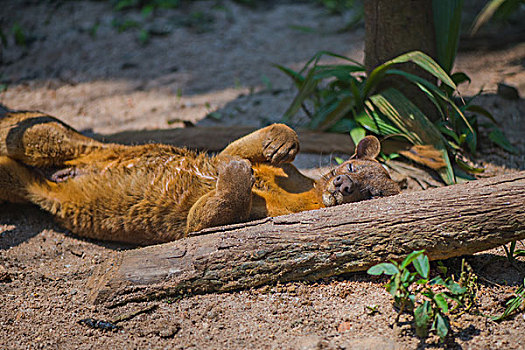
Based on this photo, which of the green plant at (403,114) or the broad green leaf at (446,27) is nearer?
the green plant at (403,114)

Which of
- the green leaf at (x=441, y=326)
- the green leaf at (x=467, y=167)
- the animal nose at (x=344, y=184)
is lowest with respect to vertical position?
the green leaf at (x=467, y=167)

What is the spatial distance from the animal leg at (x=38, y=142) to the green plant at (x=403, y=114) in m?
1.88

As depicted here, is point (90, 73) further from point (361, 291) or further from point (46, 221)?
point (361, 291)

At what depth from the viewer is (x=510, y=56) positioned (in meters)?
6.00

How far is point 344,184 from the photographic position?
3.00 m

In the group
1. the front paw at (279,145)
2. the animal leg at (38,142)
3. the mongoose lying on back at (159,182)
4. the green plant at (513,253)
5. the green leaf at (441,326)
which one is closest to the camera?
the green leaf at (441,326)

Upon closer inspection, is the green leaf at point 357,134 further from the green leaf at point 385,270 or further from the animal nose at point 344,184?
the green leaf at point 385,270

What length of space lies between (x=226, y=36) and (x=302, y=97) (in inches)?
140

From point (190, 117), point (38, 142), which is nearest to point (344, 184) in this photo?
point (38, 142)

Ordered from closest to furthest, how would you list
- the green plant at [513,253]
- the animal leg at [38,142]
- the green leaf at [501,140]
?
A: the green plant at [513,253], the animal leg at [38,142], the green leaf at [501,140]

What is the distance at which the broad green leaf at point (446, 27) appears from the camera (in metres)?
3.89

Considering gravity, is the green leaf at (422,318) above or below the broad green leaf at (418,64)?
below

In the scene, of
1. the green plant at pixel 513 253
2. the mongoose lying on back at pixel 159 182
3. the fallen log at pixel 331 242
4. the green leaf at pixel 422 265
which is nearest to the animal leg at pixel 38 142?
the mongoose lying on back at pixel 159 182

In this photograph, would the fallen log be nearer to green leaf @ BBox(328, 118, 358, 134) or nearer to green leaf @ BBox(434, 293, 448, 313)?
green leaf @ BBox(434, 293, 448, 313)
